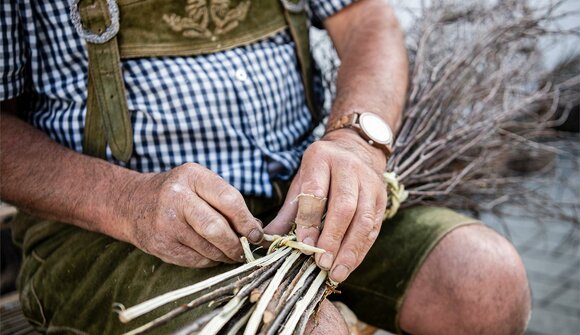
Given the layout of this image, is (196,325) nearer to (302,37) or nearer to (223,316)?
(223,316)

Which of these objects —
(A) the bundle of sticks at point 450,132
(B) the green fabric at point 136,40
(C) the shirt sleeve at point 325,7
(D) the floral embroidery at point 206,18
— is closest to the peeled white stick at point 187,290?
(A) the bundle of sticks at point 450,132

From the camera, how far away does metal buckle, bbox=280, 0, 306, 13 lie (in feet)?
4.03

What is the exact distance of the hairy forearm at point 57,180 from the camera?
936mm

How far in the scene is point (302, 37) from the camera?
1.27 metres

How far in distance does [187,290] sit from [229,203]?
154mm

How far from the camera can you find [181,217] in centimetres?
81

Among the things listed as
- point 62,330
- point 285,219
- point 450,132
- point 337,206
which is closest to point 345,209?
point 337,206

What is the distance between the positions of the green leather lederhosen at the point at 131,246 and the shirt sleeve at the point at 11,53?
128 mm

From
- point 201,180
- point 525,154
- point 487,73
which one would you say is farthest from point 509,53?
point 201,180

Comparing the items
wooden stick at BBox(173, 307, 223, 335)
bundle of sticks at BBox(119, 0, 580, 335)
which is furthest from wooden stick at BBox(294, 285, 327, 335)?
wooden stick at BBox(173, 307, 223, 335)

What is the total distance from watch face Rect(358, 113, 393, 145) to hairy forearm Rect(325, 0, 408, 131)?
44 millimetres

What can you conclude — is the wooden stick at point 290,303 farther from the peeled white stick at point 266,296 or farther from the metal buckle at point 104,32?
the metal buckle at point 104,32

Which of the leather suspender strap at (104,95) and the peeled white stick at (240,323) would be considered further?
the leather suspender strap at (104,95)

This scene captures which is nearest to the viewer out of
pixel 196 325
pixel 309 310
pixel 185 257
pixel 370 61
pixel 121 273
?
pixel 196 325
